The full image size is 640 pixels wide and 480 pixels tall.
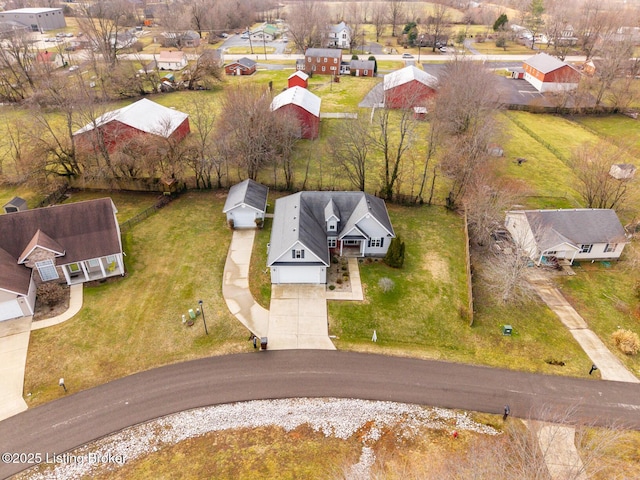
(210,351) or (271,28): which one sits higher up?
(271,28)

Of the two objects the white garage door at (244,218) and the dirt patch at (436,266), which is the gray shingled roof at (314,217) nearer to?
the white garage door at (244,218)

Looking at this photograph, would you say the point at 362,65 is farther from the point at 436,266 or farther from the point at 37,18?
the point at 37,18

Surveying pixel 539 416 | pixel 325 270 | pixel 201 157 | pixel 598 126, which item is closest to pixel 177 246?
pixel 201 157

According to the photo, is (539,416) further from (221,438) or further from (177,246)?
(177,246)

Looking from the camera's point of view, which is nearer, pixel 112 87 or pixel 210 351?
pixel 210 351

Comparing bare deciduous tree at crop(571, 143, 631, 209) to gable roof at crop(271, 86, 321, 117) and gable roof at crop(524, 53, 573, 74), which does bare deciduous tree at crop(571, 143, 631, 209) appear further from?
gable roof at crop(524, 53, 573, 74)

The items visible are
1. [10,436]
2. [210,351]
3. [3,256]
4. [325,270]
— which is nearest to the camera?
[10,436]
